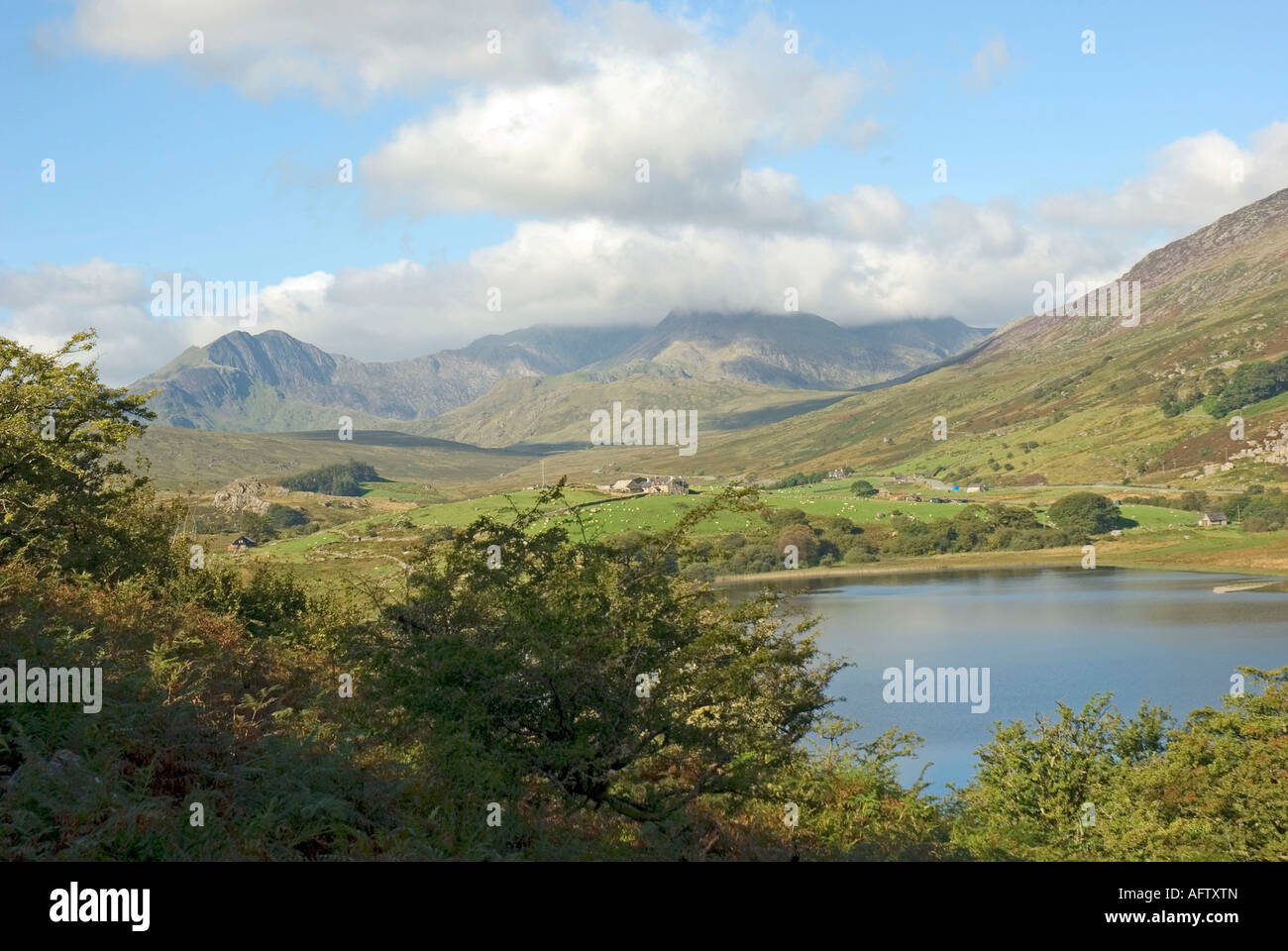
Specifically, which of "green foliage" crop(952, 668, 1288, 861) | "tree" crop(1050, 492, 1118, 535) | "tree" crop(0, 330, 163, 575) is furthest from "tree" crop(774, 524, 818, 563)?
"tree" crop(0, 330, 163, 575)

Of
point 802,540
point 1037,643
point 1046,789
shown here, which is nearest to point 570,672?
point 1046,789

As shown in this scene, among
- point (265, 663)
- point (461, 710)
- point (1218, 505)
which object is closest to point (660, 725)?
point (461, 710)

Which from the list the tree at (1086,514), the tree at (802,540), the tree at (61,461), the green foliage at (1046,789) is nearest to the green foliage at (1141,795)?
the green foliage at (1046,789)

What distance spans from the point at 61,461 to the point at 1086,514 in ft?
601

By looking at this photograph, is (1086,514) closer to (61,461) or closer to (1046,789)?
(1046,789)

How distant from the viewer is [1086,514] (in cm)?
17475

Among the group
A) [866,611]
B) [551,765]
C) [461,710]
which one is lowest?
[866,611]

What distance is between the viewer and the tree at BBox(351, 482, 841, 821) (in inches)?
504

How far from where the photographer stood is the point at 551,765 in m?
12.8

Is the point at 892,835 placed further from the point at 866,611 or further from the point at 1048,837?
the point at 866,611

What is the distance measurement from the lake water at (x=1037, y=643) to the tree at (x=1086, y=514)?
3717cm

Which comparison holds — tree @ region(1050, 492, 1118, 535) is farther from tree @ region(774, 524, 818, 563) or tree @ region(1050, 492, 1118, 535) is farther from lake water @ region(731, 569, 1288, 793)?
tree @ region(774, 524, 818, 563)

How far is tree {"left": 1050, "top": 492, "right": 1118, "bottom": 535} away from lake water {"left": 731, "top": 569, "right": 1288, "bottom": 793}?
37.2m

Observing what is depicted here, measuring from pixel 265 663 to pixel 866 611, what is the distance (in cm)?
8987
